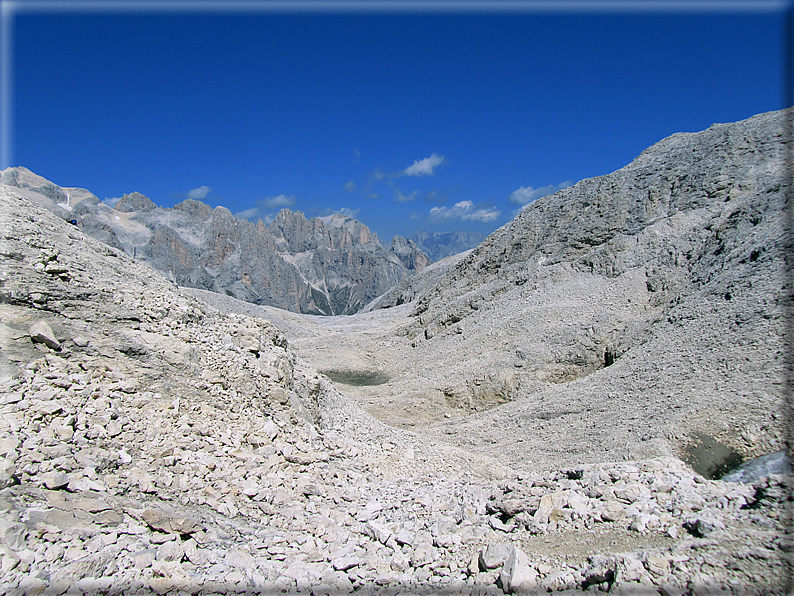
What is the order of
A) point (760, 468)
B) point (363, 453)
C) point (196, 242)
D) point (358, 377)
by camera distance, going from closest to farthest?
1. point (760, 468)
2. point (363, 453)
3. point (358, 377)
4. point (196, 242)

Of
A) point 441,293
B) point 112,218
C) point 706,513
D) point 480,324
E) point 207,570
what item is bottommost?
point 207,570

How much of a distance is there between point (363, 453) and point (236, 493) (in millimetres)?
4159

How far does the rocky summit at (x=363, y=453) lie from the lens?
632 centimetres

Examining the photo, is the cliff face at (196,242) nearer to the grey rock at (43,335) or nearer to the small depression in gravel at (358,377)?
the small depression in gravel at (358,377)

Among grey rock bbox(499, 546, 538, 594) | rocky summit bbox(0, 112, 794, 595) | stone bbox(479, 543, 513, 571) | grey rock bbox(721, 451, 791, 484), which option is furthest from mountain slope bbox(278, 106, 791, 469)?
grey rock bbox(499, 546, 538, 594)

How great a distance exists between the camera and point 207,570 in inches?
258

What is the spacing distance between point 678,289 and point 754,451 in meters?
14.8

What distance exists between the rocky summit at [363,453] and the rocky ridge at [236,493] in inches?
1.5

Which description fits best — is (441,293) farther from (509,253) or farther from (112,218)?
(112,218)

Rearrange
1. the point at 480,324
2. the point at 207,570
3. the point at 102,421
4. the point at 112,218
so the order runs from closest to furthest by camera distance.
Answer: the point at 207,570 → the point at 102,421 → the point at 480,324 → the point at 112,218

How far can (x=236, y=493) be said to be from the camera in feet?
28.3

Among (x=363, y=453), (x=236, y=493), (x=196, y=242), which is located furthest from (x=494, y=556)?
(x=196, y=242)

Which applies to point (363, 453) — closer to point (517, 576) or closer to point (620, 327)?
point (517, 576)

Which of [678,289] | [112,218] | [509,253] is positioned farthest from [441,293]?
[112,218]
